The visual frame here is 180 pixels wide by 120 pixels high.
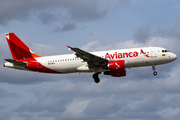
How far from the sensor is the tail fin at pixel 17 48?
185ft

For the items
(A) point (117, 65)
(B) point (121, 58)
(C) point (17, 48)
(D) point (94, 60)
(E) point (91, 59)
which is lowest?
(A) point (117, 65)

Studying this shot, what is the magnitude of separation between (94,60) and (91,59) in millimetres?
604

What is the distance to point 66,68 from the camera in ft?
177

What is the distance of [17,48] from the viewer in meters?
57.0

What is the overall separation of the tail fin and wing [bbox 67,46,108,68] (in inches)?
412

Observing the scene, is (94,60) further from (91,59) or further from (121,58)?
(121,58)

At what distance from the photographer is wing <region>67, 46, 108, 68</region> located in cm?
5038

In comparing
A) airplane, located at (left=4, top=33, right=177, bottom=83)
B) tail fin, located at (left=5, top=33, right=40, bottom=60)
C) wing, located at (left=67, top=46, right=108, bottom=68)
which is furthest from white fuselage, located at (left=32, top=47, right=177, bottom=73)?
tail fin, located at (left=5, top=33, right=40, bottom=60)

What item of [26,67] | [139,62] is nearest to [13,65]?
[26,67]

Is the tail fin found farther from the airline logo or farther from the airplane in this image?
the airline logo

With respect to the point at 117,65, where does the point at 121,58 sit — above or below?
above

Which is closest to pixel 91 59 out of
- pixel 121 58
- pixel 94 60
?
pixel 94 60

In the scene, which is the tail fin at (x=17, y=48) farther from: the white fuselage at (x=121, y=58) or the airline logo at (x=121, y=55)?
the airline logo at (x=121, y=55)

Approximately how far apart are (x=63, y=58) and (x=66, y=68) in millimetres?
1972
